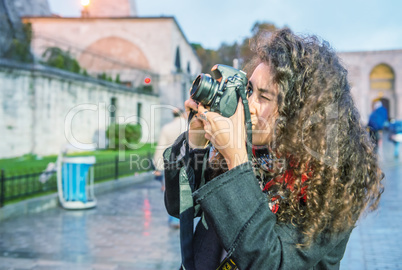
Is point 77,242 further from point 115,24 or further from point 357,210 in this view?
point 115,24

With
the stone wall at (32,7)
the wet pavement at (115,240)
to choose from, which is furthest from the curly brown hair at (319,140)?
the stone wall at (32,7)

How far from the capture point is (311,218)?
1209 millimetres

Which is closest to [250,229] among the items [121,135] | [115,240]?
[115,240]

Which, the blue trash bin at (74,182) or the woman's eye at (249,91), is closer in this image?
the woman's eye at (249,91)

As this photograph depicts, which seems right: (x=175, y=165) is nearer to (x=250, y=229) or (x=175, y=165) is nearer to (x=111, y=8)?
(x=250, y=229)

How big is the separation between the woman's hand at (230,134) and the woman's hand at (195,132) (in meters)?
0.25

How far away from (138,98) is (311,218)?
74.0ft

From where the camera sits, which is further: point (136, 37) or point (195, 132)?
point (136, 37)

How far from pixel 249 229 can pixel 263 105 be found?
0.48 meters

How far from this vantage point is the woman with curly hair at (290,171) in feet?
3.78

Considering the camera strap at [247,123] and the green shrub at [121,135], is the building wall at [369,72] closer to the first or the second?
the green shrub at [121,135]

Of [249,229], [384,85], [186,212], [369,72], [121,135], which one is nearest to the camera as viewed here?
[249,229]

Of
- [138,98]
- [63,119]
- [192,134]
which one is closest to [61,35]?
[138,98]

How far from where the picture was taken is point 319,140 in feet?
4.20
